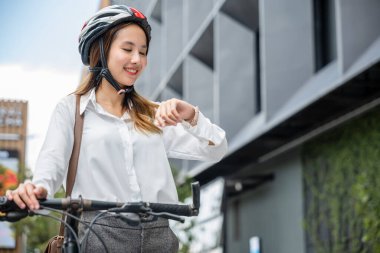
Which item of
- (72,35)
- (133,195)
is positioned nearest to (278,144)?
(72,35)

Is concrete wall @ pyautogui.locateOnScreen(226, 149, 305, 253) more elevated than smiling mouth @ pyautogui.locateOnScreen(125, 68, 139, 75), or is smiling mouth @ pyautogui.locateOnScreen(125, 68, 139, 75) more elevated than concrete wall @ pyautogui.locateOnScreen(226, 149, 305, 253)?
concrete wall @ pyautogui.locateOnScreen(226, 149, 305, 253)

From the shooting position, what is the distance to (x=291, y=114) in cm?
1171

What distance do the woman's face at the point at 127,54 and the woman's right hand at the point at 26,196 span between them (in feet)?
1.87

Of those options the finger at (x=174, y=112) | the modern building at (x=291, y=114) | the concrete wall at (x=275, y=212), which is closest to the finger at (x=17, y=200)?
the finger at (x=174, y=112)

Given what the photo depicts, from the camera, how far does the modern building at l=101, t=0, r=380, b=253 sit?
10.4m

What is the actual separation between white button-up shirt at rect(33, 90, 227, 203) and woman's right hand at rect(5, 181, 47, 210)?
9.9 inches

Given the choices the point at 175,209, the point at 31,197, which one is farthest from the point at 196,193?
the point at 31,197

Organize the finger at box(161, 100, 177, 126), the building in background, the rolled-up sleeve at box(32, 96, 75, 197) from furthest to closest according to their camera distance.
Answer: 1. the building in background
2. the rolled-up sleeve at box(32, 96, 75, 197)
3. the finger at box(161, 100, 177, 126)

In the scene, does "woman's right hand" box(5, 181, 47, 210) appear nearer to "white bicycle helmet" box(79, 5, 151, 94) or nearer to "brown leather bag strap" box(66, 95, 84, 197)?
"brown leather bag strap" box(66, 95, 84, 197)

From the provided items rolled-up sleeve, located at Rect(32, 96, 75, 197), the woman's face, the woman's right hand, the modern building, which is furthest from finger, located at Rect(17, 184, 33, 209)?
the modern building

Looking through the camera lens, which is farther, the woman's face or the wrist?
the woman's face

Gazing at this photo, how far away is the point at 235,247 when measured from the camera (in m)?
18.5

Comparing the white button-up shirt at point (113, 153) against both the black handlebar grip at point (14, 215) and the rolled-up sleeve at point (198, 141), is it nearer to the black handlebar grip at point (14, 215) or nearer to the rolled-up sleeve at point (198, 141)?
the rolled-up sleeve at point (198, 141)

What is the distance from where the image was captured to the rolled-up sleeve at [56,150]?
2.49 meters
